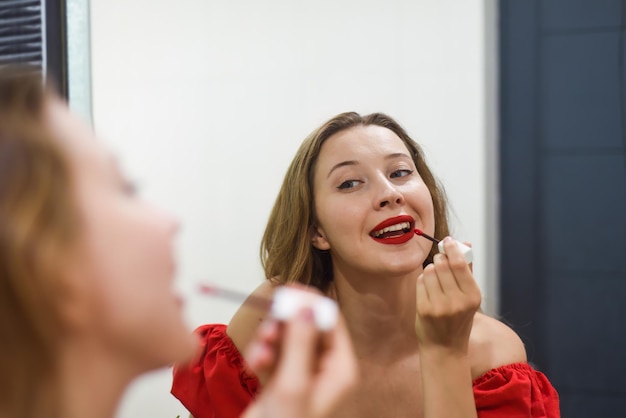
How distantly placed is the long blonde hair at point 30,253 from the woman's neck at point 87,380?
0.01 m

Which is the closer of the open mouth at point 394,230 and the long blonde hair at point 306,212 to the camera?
the open mouth at point 394,230

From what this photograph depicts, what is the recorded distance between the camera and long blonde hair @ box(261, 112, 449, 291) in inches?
52.7

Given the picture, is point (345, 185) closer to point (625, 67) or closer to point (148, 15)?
point (625, 67)

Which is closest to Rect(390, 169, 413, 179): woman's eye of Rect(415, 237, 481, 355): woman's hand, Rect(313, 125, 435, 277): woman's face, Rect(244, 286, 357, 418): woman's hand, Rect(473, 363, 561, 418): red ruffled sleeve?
Rect(313, 125, 435, 277): woman's face

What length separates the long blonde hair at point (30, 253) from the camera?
0.51 meters

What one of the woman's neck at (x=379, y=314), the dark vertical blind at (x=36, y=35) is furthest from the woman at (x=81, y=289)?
the dark vertical blind at (x=36, y=35)

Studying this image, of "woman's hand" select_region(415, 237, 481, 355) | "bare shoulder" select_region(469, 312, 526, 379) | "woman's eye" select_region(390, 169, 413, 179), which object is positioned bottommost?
"bare shoulder" select_region(469, 312, 526, 379)

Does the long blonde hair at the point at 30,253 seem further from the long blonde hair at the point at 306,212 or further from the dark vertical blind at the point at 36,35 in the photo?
the dark vertical blind at the point at 36,35

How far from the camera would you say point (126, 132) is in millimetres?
2039

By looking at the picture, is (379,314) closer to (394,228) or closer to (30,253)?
(394,228)

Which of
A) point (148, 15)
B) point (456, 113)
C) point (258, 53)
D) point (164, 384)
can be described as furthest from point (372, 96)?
point (164, 384)

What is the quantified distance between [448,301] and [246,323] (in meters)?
0.46

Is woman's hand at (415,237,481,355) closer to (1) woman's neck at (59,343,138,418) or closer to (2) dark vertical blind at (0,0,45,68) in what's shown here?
(1) woman's neck at (59,343,138,418)

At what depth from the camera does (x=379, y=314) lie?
1.33 metres
